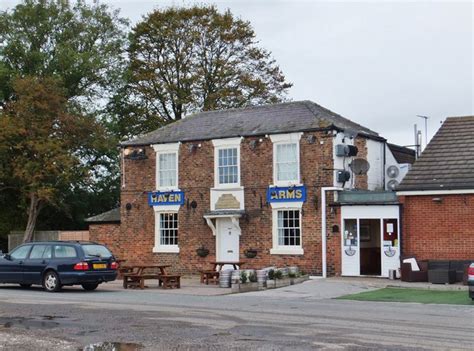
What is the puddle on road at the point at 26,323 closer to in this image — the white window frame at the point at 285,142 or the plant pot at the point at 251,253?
the plant pot at the point at 251,253

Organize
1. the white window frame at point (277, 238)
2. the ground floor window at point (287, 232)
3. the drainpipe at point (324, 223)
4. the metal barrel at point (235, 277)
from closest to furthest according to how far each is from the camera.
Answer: the metal barrel at point (235, 277)
the drainpipe at point (324, 223)
the white window frame at point (277, 238)
the ground floor window at point (287, 232)

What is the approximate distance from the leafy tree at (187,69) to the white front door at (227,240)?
17.1m

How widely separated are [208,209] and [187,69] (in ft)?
60.4

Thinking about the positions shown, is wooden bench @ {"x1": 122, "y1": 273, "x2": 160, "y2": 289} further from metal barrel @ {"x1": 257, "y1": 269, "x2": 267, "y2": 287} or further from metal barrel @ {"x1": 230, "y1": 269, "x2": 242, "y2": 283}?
metal barrel @ {"x1": 257, "y1": 269, "x2": 267, "y2": 287}

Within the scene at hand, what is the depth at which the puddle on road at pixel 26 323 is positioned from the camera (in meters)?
13.8

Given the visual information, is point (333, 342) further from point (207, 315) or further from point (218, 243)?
point (218, 243)

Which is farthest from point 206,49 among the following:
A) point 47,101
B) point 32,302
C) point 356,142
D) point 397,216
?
point 32,302

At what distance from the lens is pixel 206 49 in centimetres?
4716

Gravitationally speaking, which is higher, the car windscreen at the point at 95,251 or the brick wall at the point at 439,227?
the brick wall at the point at 439,227

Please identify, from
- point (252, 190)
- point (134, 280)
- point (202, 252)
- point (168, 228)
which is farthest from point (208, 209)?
point (134, 280)

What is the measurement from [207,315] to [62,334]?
3744 millimetres

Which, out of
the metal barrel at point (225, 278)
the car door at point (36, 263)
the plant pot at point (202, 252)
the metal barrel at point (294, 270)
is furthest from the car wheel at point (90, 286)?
the plant pot at point (202, 252)

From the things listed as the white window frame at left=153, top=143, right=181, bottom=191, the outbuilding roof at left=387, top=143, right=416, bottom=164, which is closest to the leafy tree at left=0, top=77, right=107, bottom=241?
the white window frame at left=153, top=143, right=181, bottom=191

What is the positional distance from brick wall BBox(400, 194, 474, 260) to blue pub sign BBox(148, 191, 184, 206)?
9453 millimetres
